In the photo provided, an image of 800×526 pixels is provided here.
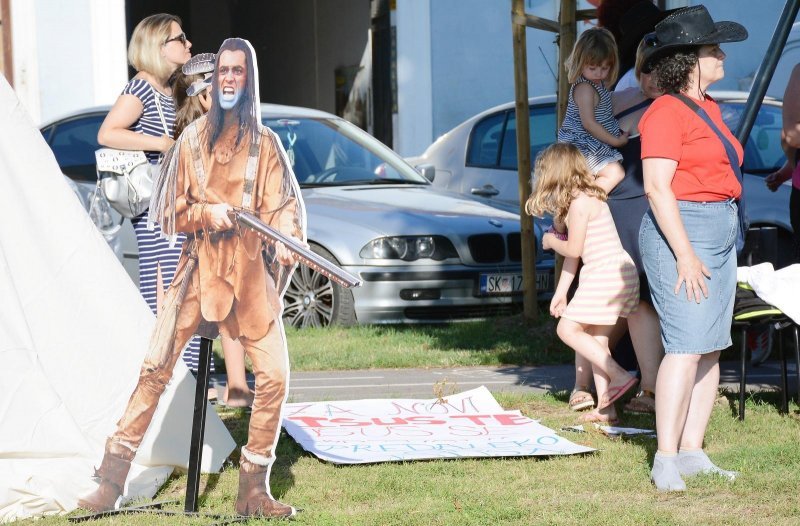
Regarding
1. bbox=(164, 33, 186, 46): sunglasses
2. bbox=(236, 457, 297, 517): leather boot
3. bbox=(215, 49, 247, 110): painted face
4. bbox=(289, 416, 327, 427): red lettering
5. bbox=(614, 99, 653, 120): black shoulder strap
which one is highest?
bbox=(164, 33, 186, 46): sunglasses

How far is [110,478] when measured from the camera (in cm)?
487

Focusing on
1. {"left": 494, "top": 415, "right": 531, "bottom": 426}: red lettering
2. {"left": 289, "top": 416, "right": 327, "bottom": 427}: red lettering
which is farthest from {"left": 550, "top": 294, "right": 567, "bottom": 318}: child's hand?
{"left": 289, "top": 416, "right": 327, "bottom": 427}: red lettering

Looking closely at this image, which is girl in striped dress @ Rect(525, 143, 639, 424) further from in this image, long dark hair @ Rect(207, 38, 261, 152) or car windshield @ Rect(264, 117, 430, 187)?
car windshield @ Rect(264, 117, 430, 187)

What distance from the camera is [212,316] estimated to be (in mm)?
4766

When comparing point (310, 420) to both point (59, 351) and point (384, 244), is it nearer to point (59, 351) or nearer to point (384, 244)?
point (59, 351)

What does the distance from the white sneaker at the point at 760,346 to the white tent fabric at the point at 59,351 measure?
156 inches

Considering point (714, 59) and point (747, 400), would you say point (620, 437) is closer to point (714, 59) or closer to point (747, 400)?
point (747, 400)

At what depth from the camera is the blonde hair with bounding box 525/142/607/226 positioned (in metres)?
6.59

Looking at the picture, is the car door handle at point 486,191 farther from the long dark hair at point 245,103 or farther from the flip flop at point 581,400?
the long dark hair at point 245,103

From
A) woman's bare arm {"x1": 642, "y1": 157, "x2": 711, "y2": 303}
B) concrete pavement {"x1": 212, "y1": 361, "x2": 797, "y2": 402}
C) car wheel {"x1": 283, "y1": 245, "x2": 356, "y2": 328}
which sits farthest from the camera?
car wheel {"x1": 283, "y1": 245, "x2": 356, "y2": 328}

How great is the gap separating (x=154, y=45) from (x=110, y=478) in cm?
249

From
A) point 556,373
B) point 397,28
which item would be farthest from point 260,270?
point 397,28

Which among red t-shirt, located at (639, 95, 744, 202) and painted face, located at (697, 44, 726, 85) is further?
painted face, located at (697, 44, 726, 85)

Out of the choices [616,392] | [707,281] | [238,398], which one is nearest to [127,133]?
[238,398]
